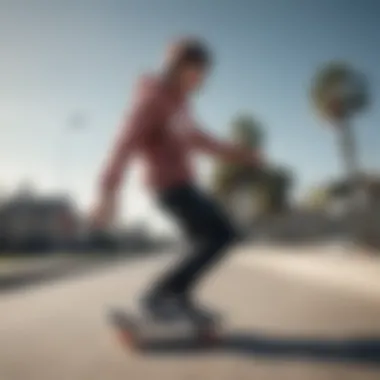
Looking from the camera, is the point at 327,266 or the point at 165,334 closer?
the point at 165,334

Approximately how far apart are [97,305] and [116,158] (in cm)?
232

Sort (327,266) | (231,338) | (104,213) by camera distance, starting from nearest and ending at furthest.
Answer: (104,213)
(231,338)
(327,266)

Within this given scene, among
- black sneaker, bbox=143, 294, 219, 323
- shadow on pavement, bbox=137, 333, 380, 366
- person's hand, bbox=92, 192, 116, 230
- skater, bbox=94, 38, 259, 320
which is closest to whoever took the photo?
person's hand, bbox=92, 192, 116, 230

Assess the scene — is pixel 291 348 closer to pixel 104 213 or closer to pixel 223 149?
pixel 223 149

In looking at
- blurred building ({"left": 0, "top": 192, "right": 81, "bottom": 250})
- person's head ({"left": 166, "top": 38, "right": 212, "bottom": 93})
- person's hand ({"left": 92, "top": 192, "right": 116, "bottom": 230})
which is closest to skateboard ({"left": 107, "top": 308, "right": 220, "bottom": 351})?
person's hand ({"left": 92, "top": 192, "right": 116, "bottom": 230})

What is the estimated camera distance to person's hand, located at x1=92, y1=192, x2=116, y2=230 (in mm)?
2248

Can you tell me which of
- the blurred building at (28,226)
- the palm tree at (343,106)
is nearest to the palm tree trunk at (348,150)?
the palm tree at (343,106)

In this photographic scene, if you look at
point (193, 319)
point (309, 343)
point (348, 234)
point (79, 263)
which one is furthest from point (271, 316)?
point (79, 263)

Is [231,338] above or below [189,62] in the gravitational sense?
below

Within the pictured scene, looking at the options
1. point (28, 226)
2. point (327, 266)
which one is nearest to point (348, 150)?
point (327, 266)

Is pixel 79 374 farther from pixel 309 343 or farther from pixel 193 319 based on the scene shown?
pixel 309 343

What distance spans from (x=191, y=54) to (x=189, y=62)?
3 centimetres

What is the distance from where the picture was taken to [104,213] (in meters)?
2.26

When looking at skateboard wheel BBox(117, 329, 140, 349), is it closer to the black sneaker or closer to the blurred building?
the black sneaker
